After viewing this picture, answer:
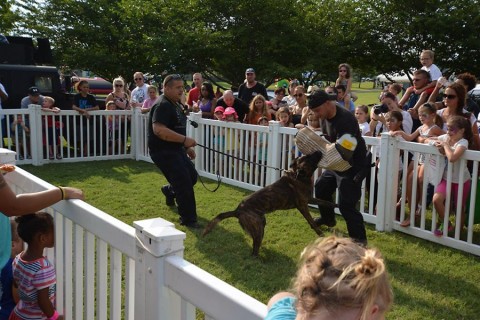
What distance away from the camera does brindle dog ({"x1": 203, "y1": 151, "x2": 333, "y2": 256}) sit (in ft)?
16.6

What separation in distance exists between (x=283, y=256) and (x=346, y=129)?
4.89 feet

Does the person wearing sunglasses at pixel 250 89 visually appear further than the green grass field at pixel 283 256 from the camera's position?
Yes

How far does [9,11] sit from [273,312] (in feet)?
81.0

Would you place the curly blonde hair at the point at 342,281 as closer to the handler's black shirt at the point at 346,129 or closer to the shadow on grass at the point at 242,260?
the shadow on grass at the point at 242,260

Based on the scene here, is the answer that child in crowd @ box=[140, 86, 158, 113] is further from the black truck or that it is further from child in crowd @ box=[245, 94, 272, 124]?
child in crowd @ box=[245, 94, 272, 124]

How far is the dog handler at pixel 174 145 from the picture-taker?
5988 mm

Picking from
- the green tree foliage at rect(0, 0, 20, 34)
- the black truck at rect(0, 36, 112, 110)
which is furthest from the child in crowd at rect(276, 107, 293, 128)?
the green tree foliage at rect(0, 0, 20, 34)

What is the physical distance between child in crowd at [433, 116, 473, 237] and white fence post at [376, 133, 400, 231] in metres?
0.59

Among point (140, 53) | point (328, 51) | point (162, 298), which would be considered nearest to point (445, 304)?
point (162, 298)

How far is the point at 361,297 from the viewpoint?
1342 mm

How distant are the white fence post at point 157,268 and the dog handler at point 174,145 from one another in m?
3.91

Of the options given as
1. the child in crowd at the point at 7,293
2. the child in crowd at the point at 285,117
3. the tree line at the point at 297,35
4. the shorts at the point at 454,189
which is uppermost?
the tree line at the point at 297,35

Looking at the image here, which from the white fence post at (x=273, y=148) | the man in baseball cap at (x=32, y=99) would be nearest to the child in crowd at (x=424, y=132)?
the white fence post at (x=273, y=148)

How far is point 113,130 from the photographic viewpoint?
37.7 feet
